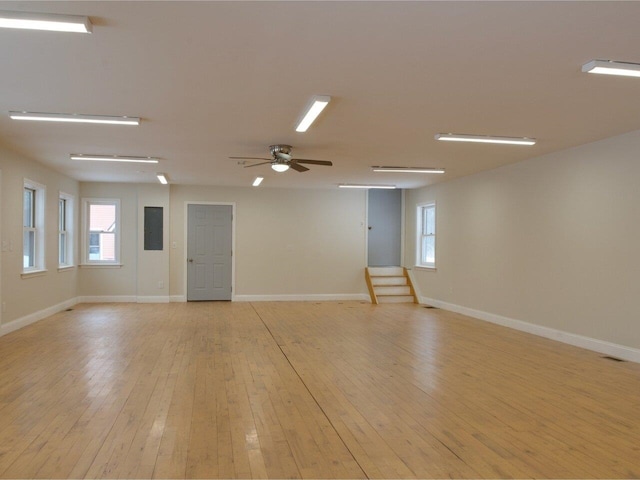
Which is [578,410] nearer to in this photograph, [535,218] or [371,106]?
[371,106]

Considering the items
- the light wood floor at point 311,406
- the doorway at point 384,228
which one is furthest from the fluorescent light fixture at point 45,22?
the doorway at point 384,228

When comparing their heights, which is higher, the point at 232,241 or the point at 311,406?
the point at 232,241

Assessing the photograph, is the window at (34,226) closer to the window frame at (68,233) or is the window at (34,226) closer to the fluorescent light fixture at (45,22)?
the window frame at (68,233)

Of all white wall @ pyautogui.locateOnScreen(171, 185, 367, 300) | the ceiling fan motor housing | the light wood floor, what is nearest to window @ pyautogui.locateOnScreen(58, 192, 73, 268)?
white wall @ pyautogui.locateOnScreen(171, 185, 367, 300)

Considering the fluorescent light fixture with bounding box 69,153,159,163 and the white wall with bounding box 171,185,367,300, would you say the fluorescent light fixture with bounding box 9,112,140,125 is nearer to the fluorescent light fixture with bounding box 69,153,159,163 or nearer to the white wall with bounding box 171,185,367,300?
the fluorescent light fixture with bounding box 69,153,159,163

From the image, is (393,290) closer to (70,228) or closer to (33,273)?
(70,228)

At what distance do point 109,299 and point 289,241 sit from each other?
12.9ft

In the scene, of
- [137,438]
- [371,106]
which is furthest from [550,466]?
[371,106]

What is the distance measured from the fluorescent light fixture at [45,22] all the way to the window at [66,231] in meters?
7.41

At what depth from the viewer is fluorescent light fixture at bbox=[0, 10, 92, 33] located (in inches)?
104

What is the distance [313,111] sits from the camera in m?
4.50

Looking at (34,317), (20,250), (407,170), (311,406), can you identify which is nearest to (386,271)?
(407,170)

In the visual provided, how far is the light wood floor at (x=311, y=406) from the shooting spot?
2857mm

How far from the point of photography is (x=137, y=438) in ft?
10.5
